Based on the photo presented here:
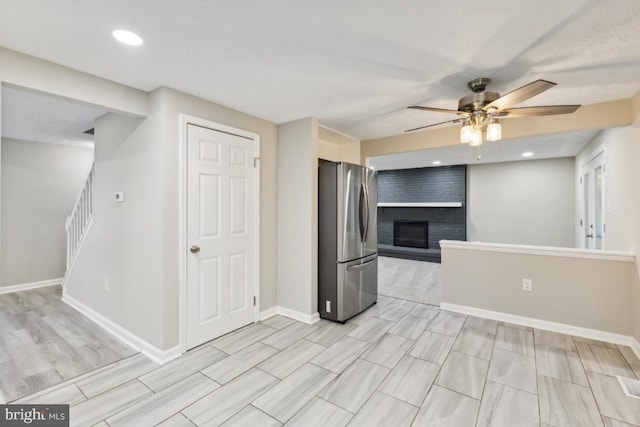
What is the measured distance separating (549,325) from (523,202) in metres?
4.34

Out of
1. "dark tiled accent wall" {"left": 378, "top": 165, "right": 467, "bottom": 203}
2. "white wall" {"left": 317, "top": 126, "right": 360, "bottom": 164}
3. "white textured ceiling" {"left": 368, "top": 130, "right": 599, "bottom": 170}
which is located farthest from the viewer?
"dark tiled accent wall" {"left": 378, "top": 165, "right": 467, "bottom": 203}

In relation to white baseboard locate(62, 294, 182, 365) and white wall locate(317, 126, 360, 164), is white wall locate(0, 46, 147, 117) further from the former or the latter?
white wall locate(317, 126, 360, 164)

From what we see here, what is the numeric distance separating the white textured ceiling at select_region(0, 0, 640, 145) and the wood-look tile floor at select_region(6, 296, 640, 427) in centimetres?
238

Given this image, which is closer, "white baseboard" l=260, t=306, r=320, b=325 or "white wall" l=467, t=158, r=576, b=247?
"white baseboard" l=260, t=306, r=320, b=325

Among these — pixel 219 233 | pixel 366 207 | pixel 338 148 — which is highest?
pixel 338 148

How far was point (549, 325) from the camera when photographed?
3.20 metres

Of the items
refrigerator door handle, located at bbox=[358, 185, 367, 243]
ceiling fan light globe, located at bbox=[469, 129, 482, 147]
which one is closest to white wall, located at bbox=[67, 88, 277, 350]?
refrigerator door handle, located at bbox=[358, 185, 367, 243]

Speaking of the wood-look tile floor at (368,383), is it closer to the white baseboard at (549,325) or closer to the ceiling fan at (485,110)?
the white baseboard at (549,325)

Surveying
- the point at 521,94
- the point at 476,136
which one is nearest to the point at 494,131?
the point at 476,136

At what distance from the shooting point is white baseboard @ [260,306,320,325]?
Answer: 336cm

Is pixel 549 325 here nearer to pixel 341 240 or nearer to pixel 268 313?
pixel 341 240

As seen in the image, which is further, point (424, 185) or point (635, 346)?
point (424, 185)

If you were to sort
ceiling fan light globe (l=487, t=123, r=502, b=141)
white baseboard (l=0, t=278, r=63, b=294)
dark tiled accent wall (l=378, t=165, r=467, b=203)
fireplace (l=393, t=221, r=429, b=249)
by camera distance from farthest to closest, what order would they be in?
fireplace (l=393, t=221, r=429, b=249) → dark tiled accent wall (l=378, t=165, r=467, b=203) → white baseboard (l=0, t=278, r=63, b=294) → ceiling fan light globe (l=487, t=123, r=502, b=141)

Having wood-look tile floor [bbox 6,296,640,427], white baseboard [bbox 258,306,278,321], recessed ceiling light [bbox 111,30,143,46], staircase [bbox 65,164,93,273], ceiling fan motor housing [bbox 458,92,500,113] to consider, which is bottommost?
wood-look tile floor [bbox 6,296,640,427]
